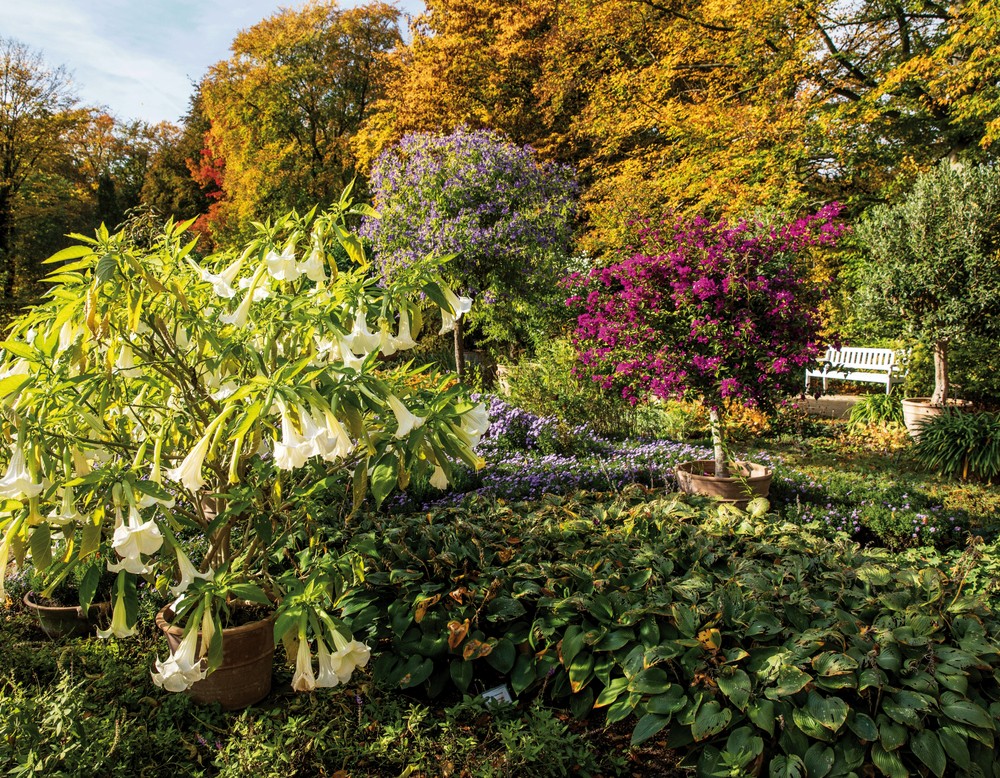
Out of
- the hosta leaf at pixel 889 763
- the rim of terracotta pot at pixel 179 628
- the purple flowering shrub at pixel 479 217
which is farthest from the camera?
the purple flowering shrub at pixel 479 217

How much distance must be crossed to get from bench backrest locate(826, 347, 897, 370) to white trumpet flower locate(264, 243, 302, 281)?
1003cm

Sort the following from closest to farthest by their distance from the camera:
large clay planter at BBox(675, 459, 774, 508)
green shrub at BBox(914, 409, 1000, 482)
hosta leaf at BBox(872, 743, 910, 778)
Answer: hosta leaf at BBox(872, 743, 910, 778), large clay planter at BBox(675, 459, 774, 508), green shrub at BBox(914, 409, 1000, 482)

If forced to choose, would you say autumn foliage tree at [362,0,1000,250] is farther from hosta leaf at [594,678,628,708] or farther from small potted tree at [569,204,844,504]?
hosta leaf at [594,678,628,708]

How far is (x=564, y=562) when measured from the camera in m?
3.12

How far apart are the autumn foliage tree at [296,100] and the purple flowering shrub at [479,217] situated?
9.64 m

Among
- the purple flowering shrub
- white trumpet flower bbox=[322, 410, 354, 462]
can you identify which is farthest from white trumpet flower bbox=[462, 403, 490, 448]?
the purple flowering shrub

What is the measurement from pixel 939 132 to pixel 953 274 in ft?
17.2

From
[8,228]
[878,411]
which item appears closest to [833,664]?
[878,411]

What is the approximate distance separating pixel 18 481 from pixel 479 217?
779 centimetres

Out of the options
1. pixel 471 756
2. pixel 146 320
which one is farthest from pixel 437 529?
pixel 146 320

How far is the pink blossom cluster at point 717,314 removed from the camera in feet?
16.4

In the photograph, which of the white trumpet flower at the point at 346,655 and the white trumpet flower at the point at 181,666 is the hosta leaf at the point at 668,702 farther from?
the white trumpet flower at the point at 181,666

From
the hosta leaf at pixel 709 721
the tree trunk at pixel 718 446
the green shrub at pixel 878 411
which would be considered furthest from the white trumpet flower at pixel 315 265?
the green shrub at pixel 878 411

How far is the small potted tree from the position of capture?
5.02 m
